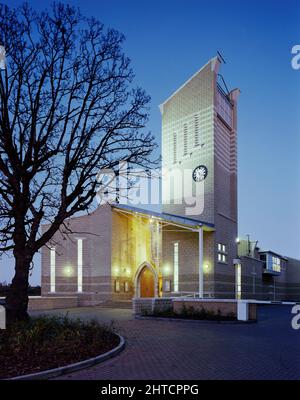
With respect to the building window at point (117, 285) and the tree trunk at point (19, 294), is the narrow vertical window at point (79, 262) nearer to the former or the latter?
the building window at point (117, 285)

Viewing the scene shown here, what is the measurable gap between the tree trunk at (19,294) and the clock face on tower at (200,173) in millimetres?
20689

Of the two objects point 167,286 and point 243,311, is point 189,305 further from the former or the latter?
point 167,286

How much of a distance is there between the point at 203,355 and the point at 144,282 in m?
28.7

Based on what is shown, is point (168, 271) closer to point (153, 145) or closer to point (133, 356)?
point (153, 145)

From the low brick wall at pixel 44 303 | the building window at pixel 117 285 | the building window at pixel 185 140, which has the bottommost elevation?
the low brick wall at pixel 44 303

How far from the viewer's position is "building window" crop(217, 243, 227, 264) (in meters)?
32.7

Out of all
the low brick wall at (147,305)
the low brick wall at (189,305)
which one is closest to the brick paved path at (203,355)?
the low brick wall at (189,305)

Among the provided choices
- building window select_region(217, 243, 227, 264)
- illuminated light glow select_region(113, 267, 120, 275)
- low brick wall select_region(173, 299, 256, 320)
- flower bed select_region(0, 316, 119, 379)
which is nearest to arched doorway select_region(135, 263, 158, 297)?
illuminated light glow select_region(113, 267, 120, 275)

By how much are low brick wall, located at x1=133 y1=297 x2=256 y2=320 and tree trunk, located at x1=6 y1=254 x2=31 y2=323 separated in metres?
9.54

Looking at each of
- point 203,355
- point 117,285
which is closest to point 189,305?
point 203,355

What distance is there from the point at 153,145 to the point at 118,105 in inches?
85.4

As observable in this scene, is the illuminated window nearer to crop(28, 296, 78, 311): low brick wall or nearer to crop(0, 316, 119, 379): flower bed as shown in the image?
crop(28, 296, 78, 311): low brick wall

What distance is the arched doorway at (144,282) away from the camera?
3830 centimetres
